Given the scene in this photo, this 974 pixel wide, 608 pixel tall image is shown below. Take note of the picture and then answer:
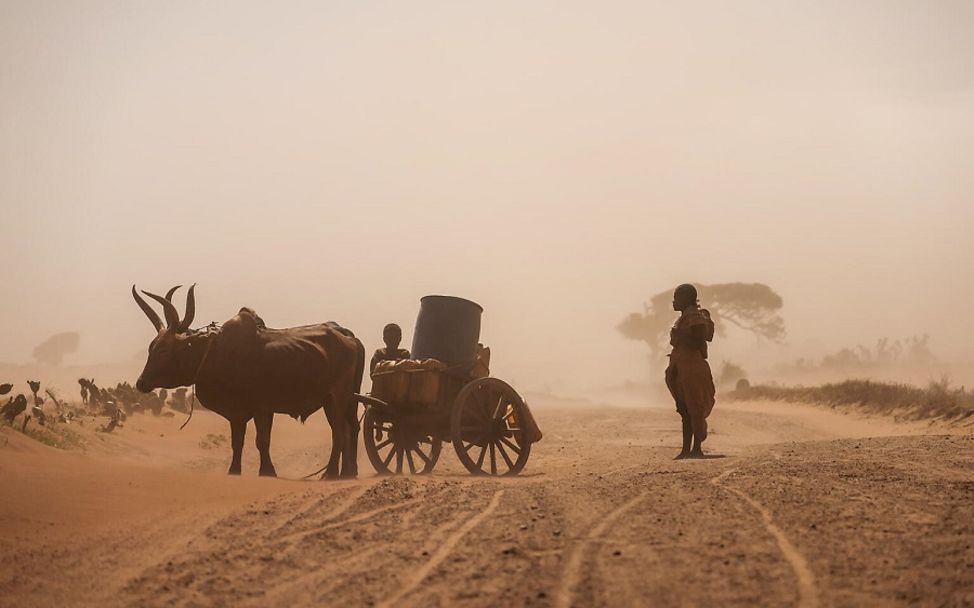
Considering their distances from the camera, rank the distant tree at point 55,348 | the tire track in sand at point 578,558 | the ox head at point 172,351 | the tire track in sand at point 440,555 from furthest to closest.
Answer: the distant tree at point 55,348 < the ox head at point 172,351 < the tire track in sand at point 440,555 < the tire track in sand at point 578,558

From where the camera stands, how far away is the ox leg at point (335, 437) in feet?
36.5

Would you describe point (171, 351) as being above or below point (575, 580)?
above

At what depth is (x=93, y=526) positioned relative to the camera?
253 inches

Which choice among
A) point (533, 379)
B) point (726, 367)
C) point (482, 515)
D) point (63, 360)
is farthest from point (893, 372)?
point (63, 360)

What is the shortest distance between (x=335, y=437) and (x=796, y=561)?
743cm

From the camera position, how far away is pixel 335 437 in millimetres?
11352

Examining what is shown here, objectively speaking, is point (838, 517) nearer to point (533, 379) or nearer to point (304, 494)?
point (304, 494)

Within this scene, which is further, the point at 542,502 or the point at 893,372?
the point at 893,372

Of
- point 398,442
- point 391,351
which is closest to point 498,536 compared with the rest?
point 398,442

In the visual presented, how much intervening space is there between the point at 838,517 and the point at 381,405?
621cm

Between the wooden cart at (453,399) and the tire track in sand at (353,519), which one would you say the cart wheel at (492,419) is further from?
the tire track in sand at (353,519)

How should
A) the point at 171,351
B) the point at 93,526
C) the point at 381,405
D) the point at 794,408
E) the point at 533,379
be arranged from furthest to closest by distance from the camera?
the point at 533,379, the point at 794,408, the point at 381,405, the point at 171,351, the point at 93,526

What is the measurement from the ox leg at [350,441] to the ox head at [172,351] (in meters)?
2.06

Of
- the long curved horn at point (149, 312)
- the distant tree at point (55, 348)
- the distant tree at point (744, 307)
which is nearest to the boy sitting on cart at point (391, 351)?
the long curved horn at point (149, 312)
